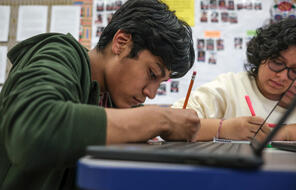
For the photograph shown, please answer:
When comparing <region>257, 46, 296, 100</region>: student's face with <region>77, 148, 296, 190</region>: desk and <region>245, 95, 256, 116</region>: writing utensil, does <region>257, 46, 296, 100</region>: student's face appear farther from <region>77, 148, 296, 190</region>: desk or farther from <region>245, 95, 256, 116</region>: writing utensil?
<region>77, 148, 296, 190</region>: desk

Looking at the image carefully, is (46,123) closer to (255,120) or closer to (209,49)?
(255,120)

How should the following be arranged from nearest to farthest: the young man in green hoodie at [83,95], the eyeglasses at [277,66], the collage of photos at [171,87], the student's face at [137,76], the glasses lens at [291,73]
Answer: the young man in green hoodie at [83,95], the student's face at [137,76], the glasses lens at [291,73], the eyeglasses at [277,66], the collage of photos at [171,87]

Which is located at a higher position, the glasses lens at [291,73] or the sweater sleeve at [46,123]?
the glasses lens at [291,73]

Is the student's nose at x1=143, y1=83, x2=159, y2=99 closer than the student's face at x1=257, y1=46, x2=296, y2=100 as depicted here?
Yes

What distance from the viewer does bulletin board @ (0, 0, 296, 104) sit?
1.37m

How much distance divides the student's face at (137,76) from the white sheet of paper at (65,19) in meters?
0.86

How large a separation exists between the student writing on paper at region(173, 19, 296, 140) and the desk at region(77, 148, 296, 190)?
0.69 m

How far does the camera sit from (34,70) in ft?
1.25

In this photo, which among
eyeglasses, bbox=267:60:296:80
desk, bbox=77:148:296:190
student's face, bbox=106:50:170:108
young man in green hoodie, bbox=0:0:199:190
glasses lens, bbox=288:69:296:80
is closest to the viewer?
desk, bbox=77:148:296:190

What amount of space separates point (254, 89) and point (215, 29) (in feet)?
1.41

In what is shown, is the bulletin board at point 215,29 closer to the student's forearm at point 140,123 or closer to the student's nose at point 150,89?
the student's nose at point 150,89

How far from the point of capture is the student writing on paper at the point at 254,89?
3.00ft

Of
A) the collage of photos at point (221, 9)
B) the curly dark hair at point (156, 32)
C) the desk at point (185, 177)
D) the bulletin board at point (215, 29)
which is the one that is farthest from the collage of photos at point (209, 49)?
the desk at point (185, 177)

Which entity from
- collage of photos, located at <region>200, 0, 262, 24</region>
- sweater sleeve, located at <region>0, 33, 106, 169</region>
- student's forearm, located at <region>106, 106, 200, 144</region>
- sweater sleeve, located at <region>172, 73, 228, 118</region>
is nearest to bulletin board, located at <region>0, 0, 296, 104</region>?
collage of photos, located at <region>200, 0, 262, 24</region>
